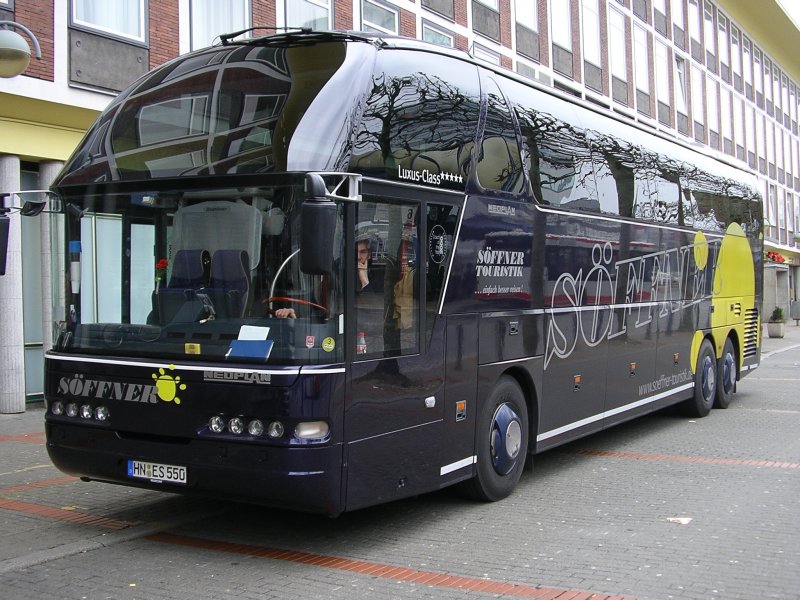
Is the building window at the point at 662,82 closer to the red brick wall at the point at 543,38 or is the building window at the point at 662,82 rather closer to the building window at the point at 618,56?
the building window at the point at 618,56

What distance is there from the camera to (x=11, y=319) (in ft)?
43.3

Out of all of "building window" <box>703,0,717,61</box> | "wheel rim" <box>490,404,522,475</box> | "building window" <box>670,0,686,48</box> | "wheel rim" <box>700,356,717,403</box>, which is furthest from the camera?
"building window" <box>703,0,717,61</box>

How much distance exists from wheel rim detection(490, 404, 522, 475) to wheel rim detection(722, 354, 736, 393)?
765 centimetres

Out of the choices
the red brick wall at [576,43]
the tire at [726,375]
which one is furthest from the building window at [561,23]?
the tire at [726,375]

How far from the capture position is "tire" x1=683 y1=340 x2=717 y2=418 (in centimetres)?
1326

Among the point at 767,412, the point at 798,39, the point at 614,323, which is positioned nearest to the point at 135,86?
the point at 614,323

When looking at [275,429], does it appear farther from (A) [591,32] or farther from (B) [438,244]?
(A) [591,32]

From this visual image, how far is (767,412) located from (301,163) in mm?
10715

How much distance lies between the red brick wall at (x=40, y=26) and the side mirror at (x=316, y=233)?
29.2 feet

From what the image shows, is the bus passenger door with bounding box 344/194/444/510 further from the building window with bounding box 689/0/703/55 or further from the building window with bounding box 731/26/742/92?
the building window with bounding box 731/26/742/92

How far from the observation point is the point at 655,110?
3669 cm

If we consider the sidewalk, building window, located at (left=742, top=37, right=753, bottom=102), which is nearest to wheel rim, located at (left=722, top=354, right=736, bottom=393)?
the sidewalk

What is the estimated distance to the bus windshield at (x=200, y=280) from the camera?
571cm

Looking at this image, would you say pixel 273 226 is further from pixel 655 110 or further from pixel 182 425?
pixel 655 110
